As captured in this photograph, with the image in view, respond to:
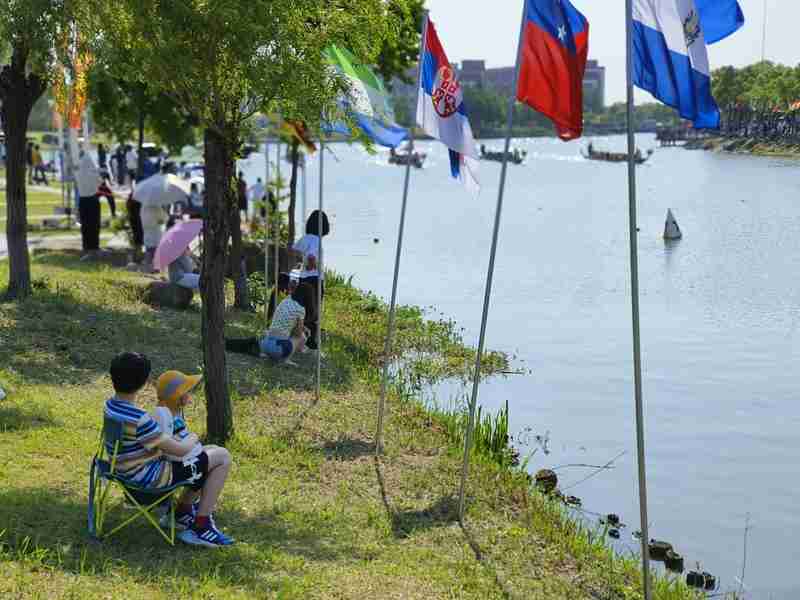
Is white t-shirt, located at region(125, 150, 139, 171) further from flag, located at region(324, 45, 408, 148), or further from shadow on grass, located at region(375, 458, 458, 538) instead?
shadow on grass, located at region(375, 458, 458, 538)

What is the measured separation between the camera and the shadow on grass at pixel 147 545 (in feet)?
22.9

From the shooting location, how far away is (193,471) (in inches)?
291

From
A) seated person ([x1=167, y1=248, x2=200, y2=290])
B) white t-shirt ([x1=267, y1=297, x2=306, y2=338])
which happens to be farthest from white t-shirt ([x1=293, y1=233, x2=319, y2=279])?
seated person ([x1=167, y1=248, x2=200, y2=290])

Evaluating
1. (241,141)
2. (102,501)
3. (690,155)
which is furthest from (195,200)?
(690,155)

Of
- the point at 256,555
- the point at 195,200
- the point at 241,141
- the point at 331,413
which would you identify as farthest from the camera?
the point at 195,200

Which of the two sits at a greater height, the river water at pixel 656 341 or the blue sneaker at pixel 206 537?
the blue sneaker at pixel 206 537

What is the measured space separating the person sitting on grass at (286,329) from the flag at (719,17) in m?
7.78

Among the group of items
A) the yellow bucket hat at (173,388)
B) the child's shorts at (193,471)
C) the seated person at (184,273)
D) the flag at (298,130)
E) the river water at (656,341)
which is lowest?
the river water at (656,341)

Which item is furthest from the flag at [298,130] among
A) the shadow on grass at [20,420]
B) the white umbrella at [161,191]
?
the shadow on grass at [20,420]

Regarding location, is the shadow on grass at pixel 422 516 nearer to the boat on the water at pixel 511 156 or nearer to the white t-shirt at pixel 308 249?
the white t-shirt at pixel 308 249

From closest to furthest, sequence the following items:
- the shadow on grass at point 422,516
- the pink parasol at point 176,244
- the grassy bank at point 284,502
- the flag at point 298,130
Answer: the grassy bank at point 284,502 < the shadow on grass at point 422,516 < the flag at point 298,130 < the pink parasol at point 176,244

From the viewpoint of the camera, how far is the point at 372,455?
1081cm

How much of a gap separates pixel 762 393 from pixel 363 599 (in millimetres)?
11027

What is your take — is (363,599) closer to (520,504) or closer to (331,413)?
(520,504)
